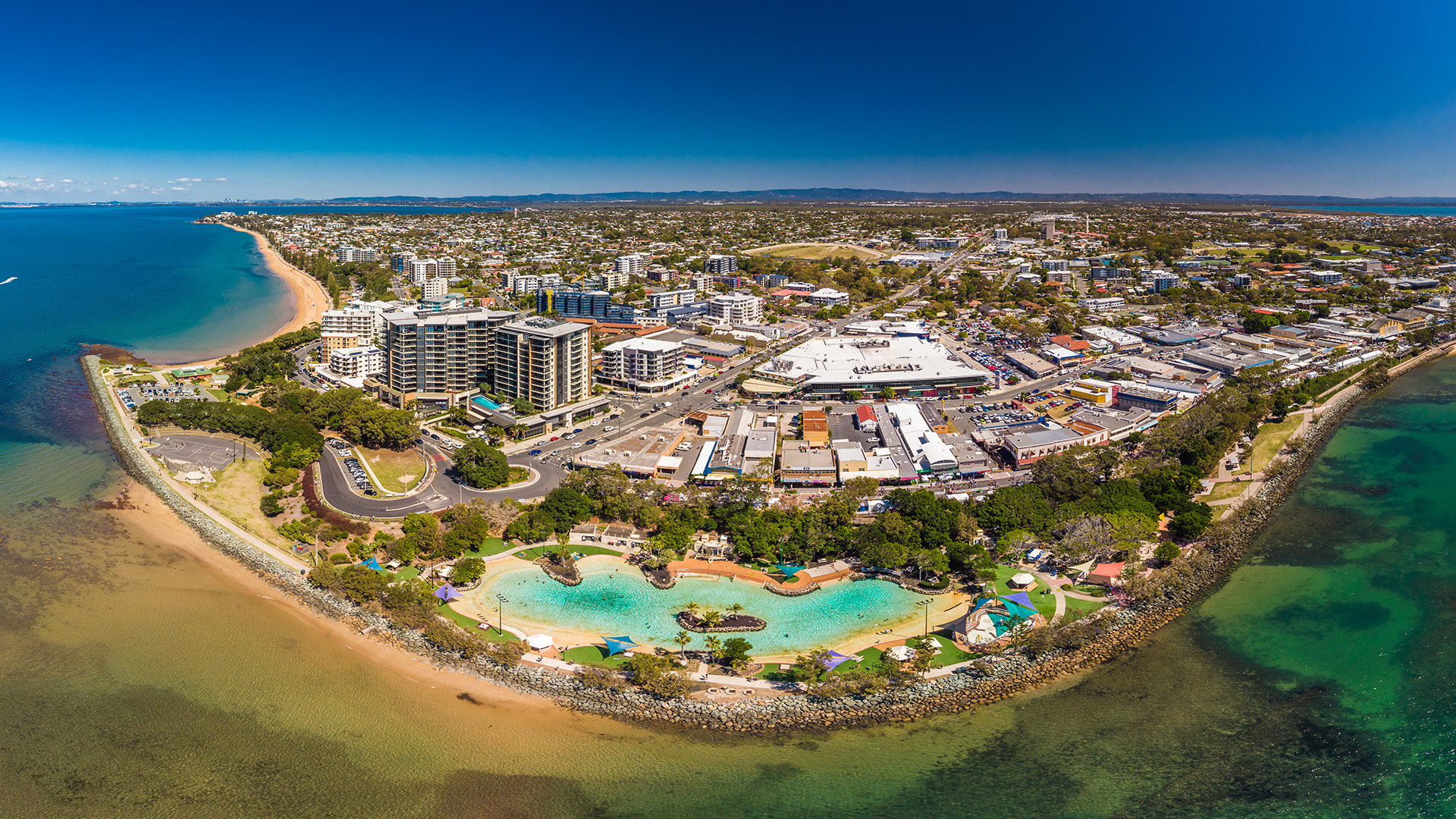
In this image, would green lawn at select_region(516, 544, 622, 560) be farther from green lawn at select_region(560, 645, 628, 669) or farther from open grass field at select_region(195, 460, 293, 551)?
open grass field at select_region(195, 460, 293, 551)

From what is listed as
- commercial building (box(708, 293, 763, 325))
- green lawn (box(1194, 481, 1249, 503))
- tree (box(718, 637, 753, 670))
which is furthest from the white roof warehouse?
tree (box(718, 637, 753, 670))

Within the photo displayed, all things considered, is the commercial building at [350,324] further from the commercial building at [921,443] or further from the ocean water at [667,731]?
the commercial building at [921,443]

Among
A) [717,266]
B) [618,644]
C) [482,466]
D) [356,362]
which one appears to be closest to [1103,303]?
[717,266]

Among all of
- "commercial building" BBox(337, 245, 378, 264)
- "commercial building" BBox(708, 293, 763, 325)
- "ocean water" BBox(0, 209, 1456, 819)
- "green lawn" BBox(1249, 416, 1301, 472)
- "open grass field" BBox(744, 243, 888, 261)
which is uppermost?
"open grass field" BBox(744, 243, 888, 261)

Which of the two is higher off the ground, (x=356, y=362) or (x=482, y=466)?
(x=356, y=362)

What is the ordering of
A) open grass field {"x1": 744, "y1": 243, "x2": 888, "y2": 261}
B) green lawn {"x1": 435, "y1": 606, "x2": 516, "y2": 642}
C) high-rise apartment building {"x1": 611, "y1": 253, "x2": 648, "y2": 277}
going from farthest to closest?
open grass field {"x1": 744, "y1": 243, "x2": 888, "y2": 261} < high-rise apartment building {"x1": 611, "y1": 253, "x2": 648, "y2": 277} < green lawn {"x1": 435, "y1": 606, "x2": 516, "y2": 642}

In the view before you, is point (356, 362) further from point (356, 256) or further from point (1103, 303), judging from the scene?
point (1103, 303)
